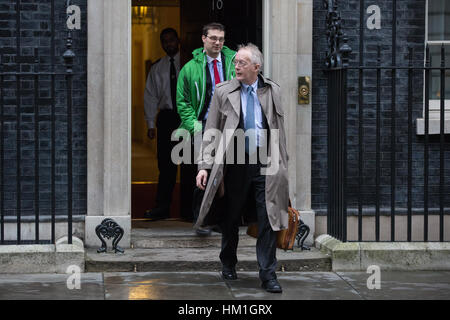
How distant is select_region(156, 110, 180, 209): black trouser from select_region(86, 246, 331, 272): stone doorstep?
60.1 inches

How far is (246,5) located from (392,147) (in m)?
2.25

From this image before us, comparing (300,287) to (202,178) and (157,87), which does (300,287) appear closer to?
(202,178)

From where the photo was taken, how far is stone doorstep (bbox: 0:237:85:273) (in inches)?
320

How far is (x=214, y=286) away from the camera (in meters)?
7.71

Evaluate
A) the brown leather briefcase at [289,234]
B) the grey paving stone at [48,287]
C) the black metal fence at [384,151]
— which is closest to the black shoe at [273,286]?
the brown leather briefcase at [289,234]

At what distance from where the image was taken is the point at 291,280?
805 centimetres

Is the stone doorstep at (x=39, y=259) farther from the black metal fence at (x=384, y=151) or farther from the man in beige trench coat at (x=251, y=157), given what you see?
the black metal fence at (x=384, y=151)

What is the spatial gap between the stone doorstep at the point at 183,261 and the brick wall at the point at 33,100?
0.82 m

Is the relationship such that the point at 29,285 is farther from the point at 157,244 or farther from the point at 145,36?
the point at 145,36

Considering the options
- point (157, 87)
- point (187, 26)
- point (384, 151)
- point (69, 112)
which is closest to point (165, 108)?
point (157, 87)

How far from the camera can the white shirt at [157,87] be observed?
415 inches

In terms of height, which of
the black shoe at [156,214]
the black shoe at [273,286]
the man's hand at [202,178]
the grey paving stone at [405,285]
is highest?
the man's hand at [202,178]

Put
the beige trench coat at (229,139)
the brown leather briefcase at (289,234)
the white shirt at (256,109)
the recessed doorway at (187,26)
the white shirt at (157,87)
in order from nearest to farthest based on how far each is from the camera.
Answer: the beige trench coat at (229,139)
the white shirt at (256,109)
the brown leather briefcase at (289,234)
the recessed doorway at (187,26)
the white shirt at (157,87)

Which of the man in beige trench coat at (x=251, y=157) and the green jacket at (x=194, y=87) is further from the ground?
the green jacket at (x=194, y=87)
